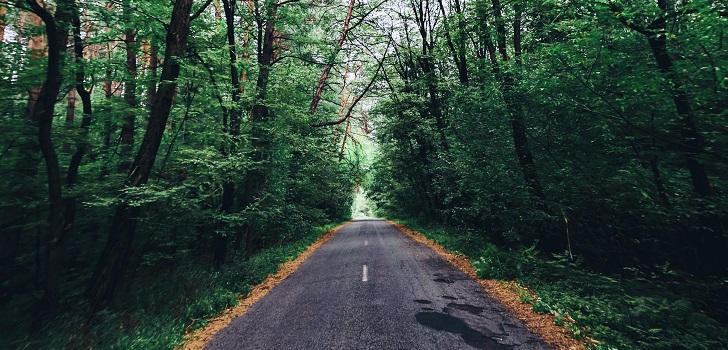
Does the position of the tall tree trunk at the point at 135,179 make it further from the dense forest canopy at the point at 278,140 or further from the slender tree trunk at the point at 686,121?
the slender tree trunk at the point at 686,121

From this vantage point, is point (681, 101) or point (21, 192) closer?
point (681, 101)

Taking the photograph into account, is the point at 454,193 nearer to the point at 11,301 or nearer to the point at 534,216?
the point at 534,216

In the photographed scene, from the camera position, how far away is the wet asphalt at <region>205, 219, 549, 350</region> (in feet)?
15.1

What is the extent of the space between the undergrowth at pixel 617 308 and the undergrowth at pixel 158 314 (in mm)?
6816

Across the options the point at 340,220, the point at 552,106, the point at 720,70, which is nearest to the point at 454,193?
the point at 552,106

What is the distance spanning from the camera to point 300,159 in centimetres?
1367

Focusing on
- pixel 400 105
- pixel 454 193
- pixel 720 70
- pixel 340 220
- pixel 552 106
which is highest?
pixel 400 105

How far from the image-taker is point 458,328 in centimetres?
493

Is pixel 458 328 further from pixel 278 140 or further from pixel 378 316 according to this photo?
pixel 278 140

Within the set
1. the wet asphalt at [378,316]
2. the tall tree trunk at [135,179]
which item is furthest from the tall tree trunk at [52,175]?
the wet asphalt at [378,316]

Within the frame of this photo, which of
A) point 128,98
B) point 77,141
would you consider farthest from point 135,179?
point 128,98

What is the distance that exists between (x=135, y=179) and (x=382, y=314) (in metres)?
5.84

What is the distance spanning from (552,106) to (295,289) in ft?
27.0

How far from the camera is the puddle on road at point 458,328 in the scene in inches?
172
